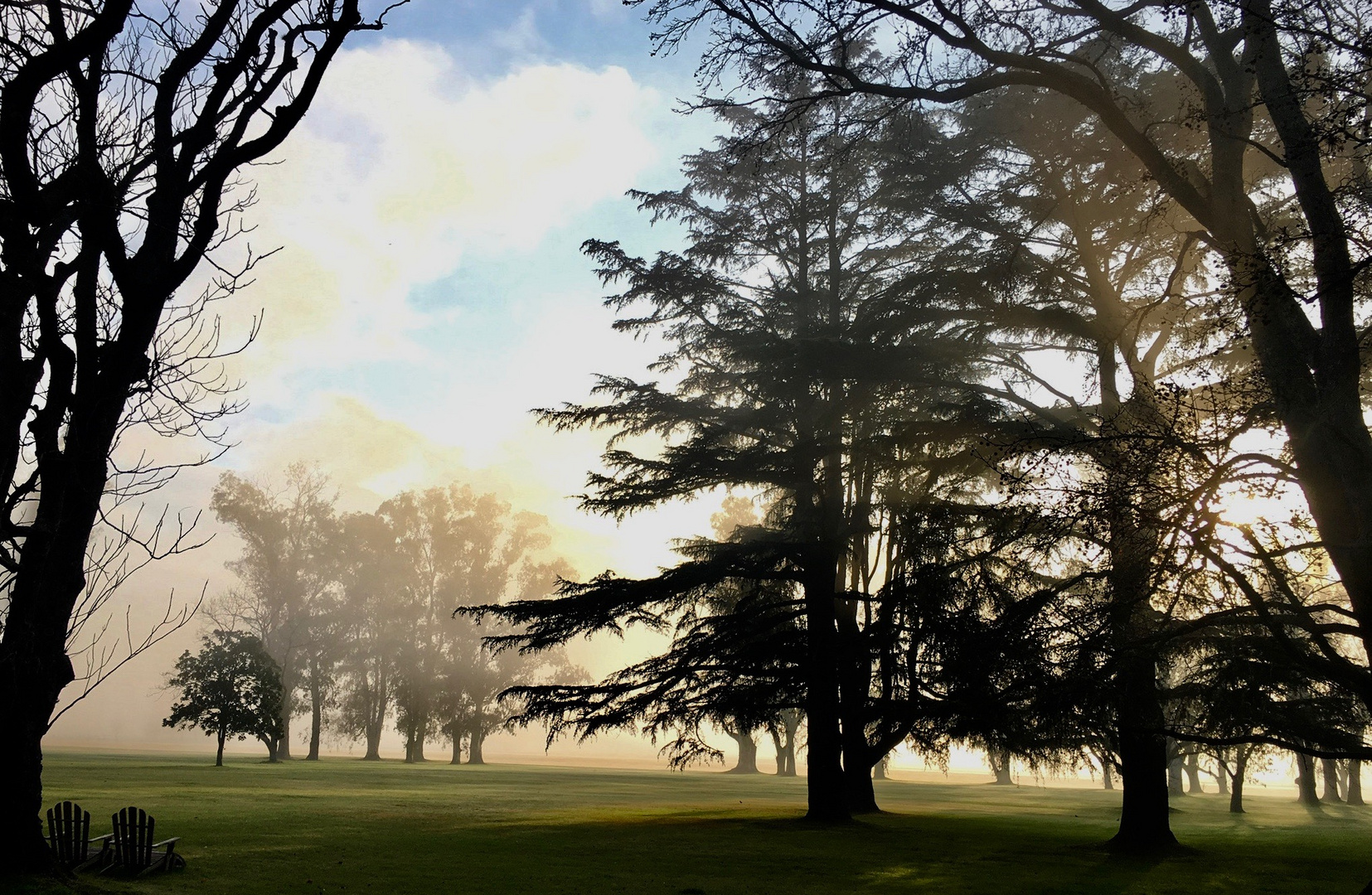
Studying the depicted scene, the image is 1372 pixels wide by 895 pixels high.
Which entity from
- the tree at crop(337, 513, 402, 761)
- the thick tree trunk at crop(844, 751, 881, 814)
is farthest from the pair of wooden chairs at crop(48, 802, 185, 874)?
the tree at crop(337, 513, 402, 761)

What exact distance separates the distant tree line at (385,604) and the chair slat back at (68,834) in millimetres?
41141

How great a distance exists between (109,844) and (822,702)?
13.3 m

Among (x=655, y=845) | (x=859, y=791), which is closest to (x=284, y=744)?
(x=859, y=791)

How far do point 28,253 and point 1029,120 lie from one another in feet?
49.2

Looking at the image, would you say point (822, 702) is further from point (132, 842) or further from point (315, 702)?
point (315, 702)

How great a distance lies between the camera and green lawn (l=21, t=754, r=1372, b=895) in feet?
39.8

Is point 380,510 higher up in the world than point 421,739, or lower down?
higher up

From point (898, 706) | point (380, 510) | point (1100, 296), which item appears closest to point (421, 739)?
point (380, 510)

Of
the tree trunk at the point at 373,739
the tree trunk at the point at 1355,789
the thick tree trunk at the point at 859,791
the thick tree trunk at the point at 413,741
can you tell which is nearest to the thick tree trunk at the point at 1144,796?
the thick tree trunk at the point at 859,791

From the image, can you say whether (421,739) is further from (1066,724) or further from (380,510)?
(1066,724)

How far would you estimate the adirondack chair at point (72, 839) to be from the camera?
407 inches

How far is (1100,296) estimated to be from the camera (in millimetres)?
17016

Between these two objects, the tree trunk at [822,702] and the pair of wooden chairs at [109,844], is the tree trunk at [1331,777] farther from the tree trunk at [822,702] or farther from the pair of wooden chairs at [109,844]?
the pair of wooden chairs at [109,844]

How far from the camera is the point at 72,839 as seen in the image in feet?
35.0
